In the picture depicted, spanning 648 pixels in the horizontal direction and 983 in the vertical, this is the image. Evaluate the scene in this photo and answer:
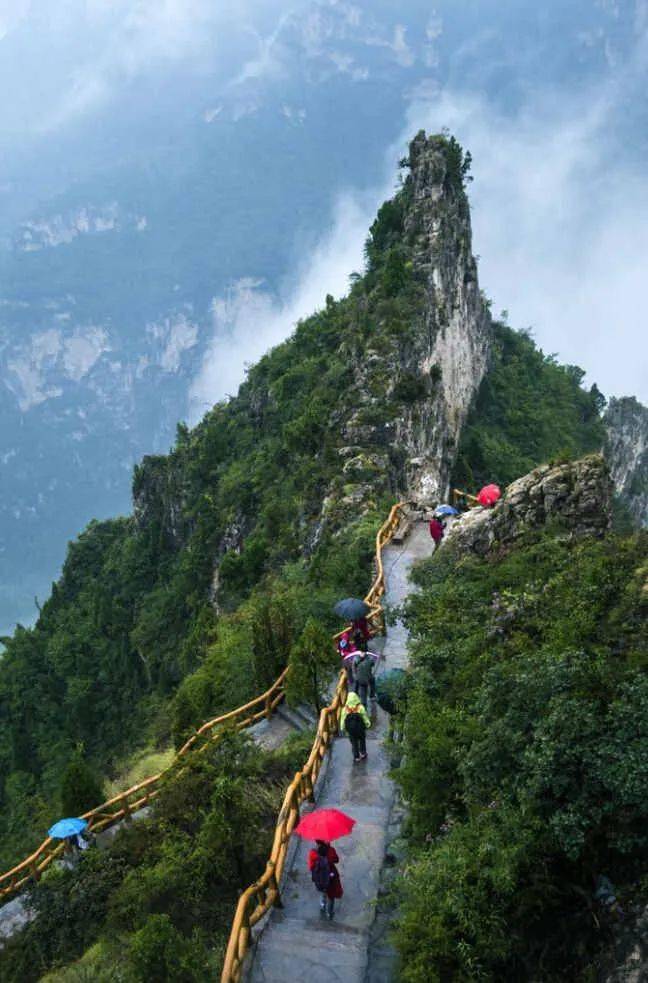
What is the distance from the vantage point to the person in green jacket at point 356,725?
40.8 ft

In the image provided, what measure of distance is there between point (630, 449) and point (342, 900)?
6496 centimetres

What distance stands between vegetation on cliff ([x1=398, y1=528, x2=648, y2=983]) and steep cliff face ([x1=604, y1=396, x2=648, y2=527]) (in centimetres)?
5963

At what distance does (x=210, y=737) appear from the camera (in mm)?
14719

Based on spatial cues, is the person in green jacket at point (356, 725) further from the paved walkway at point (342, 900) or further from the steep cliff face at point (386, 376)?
the steep cliff face at point (386, 376)

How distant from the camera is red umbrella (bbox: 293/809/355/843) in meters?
9.66

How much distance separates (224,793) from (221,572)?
89.4 ft

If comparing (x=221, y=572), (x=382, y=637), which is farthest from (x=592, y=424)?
(x=382, y=637)

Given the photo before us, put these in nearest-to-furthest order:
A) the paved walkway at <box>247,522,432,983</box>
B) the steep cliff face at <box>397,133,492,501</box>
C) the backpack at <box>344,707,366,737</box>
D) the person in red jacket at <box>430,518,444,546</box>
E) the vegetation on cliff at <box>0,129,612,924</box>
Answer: the paved walkway at <box>247,522,432,983</box> < the backpack at <box>344,707,366,737</box> < the person in red jacket at <box>430,518,444,546</box> < the vegetation on cliff at <box>0,129,612,924</box> < the steep cliff face at <box>397,133,492,501</box>

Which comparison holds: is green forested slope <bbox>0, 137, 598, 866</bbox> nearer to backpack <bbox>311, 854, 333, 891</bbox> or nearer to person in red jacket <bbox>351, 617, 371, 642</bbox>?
person in red jacket <bbox>351, 617, 371, 642</bbox>

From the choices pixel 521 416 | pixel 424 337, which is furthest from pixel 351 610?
pixel 521 416

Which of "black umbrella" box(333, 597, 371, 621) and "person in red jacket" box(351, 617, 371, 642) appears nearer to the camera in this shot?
"black umbrella" box(333, 597, 371, 621)

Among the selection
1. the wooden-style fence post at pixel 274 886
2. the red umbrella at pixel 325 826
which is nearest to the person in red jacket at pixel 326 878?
the red umbrella at pixel 325 826

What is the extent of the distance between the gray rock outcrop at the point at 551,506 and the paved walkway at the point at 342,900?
5378mm

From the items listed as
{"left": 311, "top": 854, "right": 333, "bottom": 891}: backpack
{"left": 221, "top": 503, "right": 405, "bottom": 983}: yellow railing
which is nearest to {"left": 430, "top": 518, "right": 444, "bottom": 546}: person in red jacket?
{"left": 221, "top": 503, "right": 405, "bottom": 983}: yellow railing
